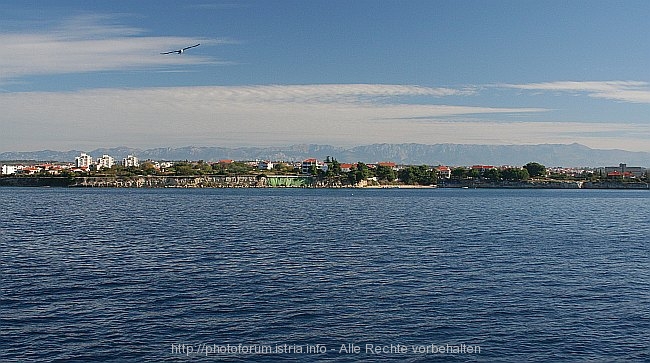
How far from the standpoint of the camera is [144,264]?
37844 mm

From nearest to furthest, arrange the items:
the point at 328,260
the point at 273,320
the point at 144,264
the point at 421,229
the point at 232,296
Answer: the point at 273,320 < the point at 232,296 < the point at 144,264 < the point at 328,260 < the point at 421,229

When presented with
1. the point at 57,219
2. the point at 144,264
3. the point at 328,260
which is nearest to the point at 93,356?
the point at 144,264

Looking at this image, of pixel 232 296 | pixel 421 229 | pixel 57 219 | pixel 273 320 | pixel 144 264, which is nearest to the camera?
pixel 273 320

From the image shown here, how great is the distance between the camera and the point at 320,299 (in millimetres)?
28469

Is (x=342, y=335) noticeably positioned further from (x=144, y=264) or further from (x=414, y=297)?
(x=144, y=264)

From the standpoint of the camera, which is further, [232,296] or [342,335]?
[232,296]

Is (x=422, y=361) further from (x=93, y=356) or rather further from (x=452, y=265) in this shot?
(x=452, y=265)

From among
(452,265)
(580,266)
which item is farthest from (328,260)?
(580,266)

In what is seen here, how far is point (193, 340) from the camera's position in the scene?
72.9ft

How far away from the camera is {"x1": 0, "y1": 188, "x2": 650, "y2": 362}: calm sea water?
2148 cm

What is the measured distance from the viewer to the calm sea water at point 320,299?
70.5 ft

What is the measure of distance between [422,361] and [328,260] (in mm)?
20210

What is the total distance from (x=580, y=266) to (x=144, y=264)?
23.6 metres

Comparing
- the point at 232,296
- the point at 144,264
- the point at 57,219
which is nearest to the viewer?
the point at 232,296
